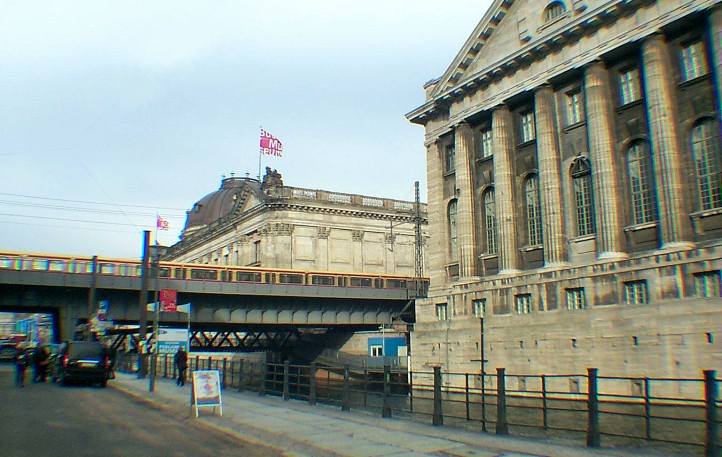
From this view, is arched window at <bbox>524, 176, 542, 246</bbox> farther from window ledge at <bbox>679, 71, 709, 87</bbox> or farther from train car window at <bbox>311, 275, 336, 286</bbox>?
train car window at <bbox>311, 275, 336, 286</bbox>

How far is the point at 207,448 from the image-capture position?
13453 millimetres

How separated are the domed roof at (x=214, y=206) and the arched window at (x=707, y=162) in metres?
84.1

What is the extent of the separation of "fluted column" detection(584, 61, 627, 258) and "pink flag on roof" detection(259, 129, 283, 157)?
151 feet

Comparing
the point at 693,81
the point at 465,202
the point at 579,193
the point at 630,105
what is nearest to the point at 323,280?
the point at 465,202

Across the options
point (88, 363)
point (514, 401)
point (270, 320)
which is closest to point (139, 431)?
point (88, 363)

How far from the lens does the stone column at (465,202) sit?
134 feet

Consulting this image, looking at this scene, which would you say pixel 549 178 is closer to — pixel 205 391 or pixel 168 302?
pixel 168 302

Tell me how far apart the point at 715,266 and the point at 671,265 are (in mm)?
2016

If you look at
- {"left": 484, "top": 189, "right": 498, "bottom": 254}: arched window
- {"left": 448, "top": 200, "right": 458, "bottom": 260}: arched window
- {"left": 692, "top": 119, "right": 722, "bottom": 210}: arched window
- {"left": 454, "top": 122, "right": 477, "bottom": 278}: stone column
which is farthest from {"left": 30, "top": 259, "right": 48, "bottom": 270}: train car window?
{"left": 692, "top": 119, "right": 722, "bottom": 210}: arched window

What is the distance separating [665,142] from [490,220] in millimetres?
13325

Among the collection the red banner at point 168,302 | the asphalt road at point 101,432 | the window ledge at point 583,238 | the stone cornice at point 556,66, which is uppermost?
the stone cornice at point 556,66

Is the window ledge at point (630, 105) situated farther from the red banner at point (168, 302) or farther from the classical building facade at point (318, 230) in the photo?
the classical building facade at point (318, 230)

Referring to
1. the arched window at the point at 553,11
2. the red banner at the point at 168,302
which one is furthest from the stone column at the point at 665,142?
the red banner at the point at 168,302

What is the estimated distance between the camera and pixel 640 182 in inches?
1238
